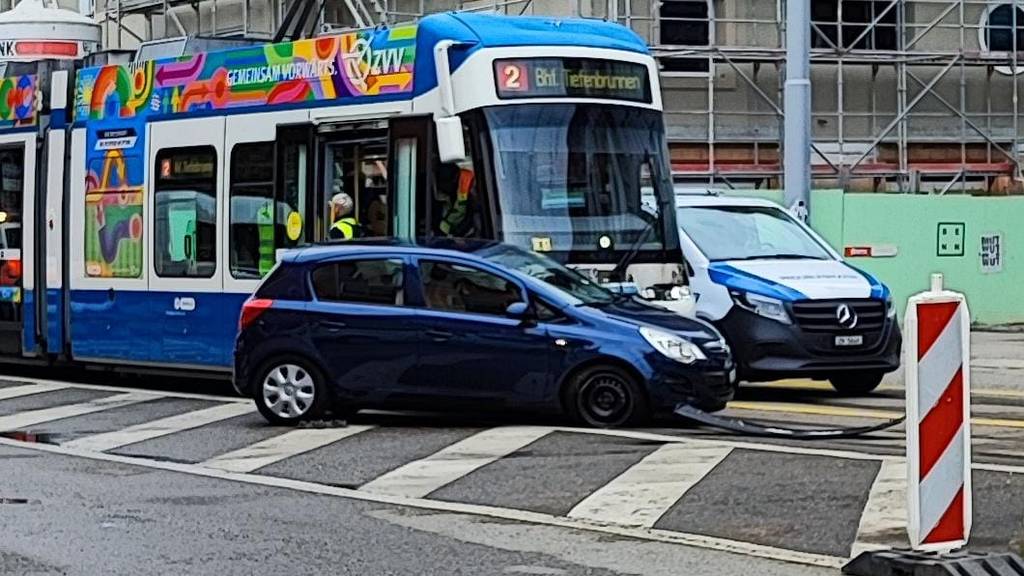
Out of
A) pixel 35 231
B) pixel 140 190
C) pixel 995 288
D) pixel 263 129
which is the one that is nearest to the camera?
pixel 263 129

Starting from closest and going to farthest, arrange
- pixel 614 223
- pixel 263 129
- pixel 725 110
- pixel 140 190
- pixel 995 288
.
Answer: pixel 614 223 < pixel 263 129 < pixel 140 190 < pixel 995 288 < pixel 725 110

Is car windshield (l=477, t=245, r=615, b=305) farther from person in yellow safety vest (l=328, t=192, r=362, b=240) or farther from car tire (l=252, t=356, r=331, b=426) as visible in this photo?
person in yellow safety vest (l=328, t=192, r=362, b=240)

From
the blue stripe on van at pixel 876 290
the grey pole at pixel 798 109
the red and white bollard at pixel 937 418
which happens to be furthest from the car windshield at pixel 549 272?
the grey pole at pixel 798 109

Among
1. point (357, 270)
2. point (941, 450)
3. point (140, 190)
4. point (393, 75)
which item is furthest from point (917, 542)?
point (140, 190)

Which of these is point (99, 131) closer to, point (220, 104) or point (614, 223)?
point (220, 104)

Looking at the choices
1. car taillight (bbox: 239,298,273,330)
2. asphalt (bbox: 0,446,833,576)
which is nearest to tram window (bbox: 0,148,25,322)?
car taillight (bbox: 239,298,273,330)

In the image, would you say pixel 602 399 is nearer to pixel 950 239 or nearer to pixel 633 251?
pixel 633 251

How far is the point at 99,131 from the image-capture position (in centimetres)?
1939

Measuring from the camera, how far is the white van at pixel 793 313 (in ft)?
55.0

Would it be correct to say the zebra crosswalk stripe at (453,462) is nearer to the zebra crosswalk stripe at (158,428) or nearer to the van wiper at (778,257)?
the zebra crosswalk stripe at (158,428)

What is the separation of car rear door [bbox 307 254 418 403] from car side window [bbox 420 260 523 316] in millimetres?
206

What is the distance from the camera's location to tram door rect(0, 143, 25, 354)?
66.8 feet

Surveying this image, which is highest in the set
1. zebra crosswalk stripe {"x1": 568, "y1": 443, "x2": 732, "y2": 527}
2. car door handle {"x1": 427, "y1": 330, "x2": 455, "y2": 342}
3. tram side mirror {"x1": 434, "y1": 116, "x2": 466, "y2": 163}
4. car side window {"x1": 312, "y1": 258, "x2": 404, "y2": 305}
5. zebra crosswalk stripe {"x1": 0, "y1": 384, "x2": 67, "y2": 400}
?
tram side mirror {"x1": 434, "y1": 116, "x2": 466, "y2": 163}

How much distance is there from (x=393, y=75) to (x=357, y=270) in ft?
6.85
